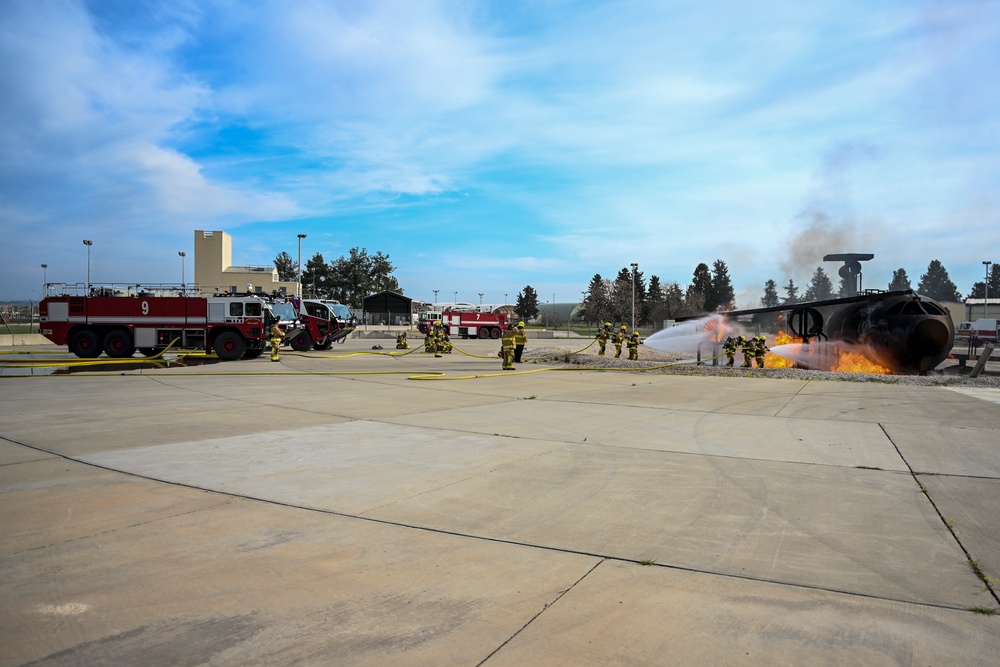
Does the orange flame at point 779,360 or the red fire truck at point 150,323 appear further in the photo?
the orange flame at point 779,360

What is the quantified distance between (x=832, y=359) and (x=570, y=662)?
858 inches

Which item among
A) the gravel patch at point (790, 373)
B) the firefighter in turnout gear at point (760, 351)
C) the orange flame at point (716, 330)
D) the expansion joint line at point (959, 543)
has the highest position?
the orange flame at point (716, 330)

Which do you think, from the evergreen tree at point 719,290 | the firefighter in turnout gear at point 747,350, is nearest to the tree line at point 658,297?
the evergreen tree at point 719,290

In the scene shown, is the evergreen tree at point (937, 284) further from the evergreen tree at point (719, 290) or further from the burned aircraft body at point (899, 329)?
the burned aircraft body at point (899, 329)

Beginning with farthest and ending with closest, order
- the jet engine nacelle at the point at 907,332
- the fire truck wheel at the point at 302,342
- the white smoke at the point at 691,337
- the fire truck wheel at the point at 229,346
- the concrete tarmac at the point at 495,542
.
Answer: the white smoke at the point at 691,337 → the fire truck wheel at the point at 302,342 → the fire truck wheel at the point at 229,346 → the jet engine nacelle at the point at 907,332 → the concrete tarmac at the point at 495,542

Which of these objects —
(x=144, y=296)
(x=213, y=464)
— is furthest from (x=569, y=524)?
(x=144, y=296)

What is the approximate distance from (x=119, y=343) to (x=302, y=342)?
7623mm

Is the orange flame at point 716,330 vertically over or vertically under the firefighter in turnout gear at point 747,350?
over

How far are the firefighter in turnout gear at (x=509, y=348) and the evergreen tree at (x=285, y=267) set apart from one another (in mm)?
86774

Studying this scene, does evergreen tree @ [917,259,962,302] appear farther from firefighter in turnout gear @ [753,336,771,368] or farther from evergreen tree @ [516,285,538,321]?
firefighter in turnout gear @ [753,336,771,368]

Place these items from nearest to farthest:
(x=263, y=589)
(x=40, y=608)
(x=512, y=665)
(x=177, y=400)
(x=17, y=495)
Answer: (x=512, y=665) → (x=40, y=608) → (x=263, y=589) → (x=17, y=495) → (x=177, y=400)

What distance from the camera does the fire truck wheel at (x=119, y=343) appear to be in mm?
21312

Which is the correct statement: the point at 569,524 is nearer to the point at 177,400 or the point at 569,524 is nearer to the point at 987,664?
the point at 987,664

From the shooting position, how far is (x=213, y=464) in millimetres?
6340
